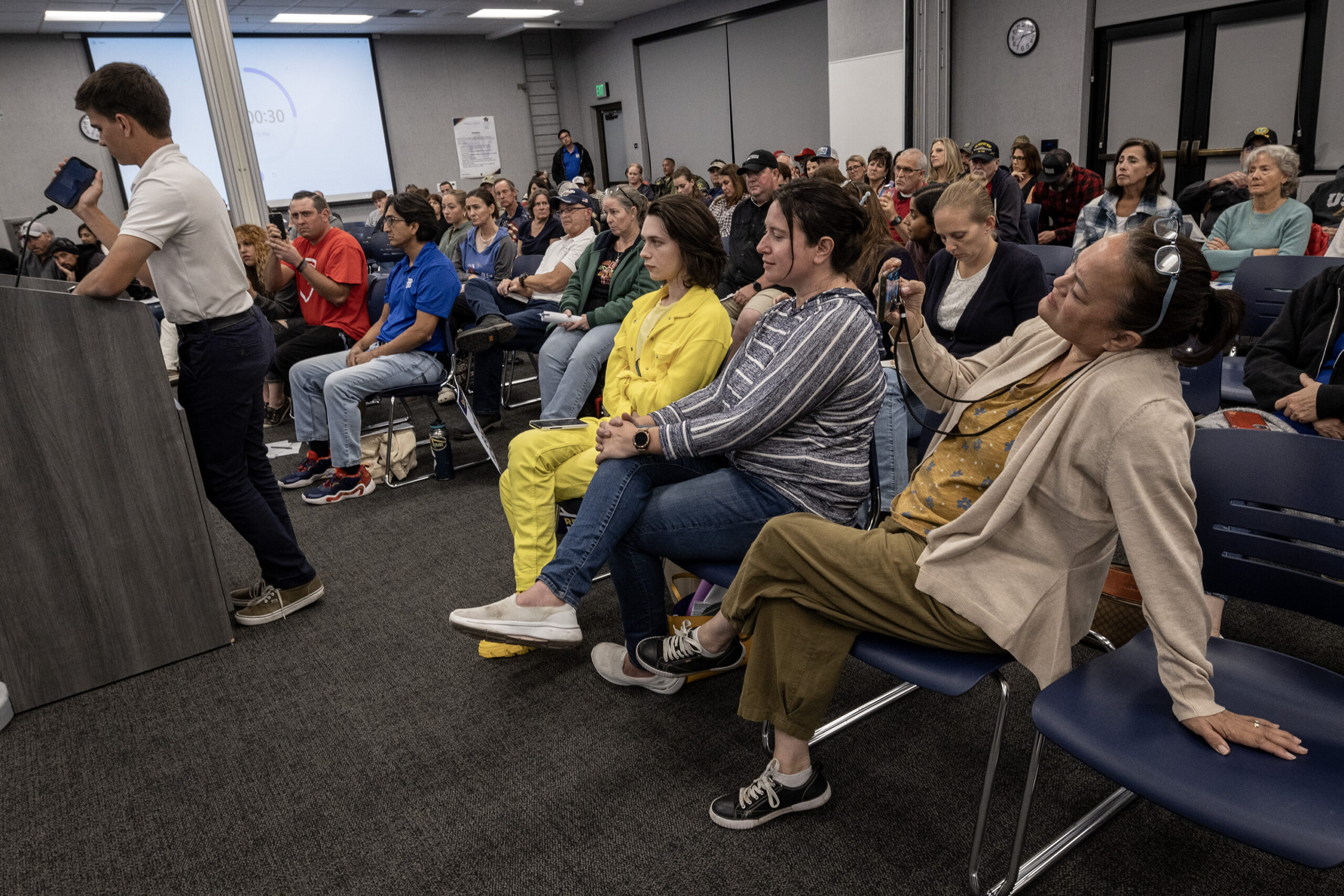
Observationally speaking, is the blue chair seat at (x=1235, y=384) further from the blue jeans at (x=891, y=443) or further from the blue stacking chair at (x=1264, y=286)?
the blue jeans at (x=891, y=443)

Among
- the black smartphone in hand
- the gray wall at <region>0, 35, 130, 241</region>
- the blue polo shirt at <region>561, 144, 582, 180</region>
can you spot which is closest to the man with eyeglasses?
the black smartphone in hand

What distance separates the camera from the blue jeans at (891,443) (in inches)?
110

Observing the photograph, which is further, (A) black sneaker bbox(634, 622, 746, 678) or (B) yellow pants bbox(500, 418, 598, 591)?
(B) yellow pants bbox(500, 418, 598, 591)

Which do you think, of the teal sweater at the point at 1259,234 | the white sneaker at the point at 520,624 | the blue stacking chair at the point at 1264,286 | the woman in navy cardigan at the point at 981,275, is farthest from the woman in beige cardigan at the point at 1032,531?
the teal sweater at the point at 1259,234

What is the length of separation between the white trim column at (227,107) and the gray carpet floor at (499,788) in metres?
3.91

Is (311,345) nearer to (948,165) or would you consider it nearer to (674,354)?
(674,354)

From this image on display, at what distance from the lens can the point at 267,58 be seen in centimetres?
1165

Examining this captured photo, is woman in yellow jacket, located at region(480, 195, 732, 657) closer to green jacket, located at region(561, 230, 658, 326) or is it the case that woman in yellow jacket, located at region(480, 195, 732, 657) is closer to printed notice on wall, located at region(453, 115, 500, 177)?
green jacket, located at region(561, 230, 658, 326)

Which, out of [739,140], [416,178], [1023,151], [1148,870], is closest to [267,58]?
[416,178]

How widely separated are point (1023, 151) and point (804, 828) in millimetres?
6186

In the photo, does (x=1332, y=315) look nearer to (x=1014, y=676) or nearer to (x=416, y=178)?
(x=1014, y=676)

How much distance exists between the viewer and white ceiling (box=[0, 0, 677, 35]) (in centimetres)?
910

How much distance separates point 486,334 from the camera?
3816mm

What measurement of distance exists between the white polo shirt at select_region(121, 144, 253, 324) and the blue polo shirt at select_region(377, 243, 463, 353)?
1.39m
